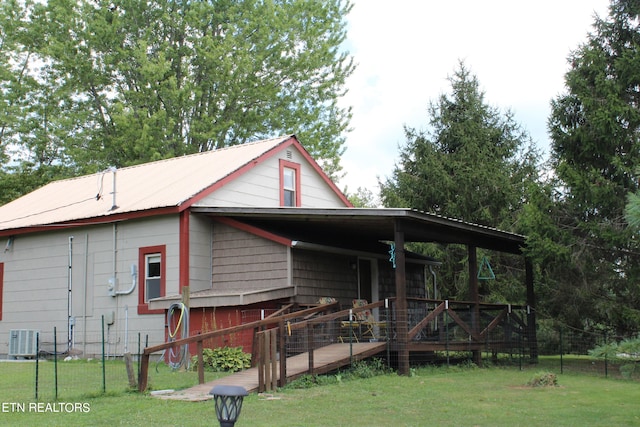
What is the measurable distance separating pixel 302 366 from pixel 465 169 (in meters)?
16.1

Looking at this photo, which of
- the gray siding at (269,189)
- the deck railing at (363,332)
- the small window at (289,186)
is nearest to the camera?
the deck railing at (363,332)

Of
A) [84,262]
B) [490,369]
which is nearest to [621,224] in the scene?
[490,369]

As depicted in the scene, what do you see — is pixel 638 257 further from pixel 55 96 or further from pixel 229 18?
pixel 55 96

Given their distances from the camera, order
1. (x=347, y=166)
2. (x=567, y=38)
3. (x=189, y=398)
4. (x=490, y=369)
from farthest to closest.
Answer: (x=347, y=166)
(x=567, y=38)
(x=490, y=369)
(x=189, y=398)

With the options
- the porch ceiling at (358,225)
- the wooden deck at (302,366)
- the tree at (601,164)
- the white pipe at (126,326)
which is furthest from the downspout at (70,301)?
the tree at (601,164)

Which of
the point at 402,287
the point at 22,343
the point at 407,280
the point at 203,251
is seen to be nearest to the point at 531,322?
the point at 407,280

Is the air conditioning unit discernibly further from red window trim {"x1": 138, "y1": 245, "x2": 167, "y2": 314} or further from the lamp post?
the lamp post

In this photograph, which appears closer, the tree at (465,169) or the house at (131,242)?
the house at (131,242)

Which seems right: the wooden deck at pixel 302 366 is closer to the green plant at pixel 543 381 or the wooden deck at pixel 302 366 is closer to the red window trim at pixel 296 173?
the green plant at pixel 543 381

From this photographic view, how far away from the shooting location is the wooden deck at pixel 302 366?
10509 mm

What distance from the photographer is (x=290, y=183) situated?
20766 mm

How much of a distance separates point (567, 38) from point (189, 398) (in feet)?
47.1

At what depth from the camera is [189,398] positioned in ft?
32.9

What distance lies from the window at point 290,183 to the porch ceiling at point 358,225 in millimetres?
2697
